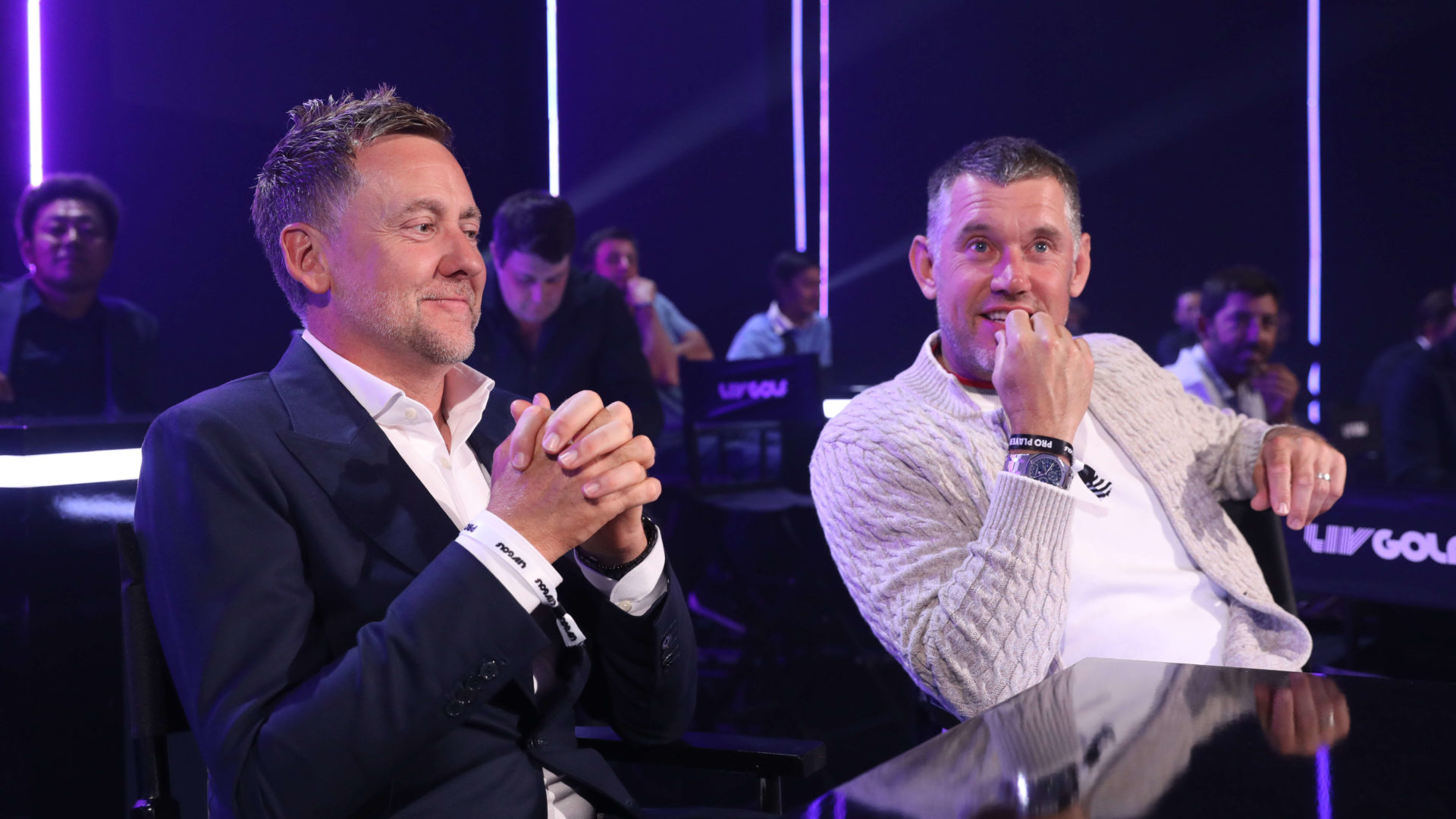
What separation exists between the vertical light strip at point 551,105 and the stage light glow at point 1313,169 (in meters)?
3.68

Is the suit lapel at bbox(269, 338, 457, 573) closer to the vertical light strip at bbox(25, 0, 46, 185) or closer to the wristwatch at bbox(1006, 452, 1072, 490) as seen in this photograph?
the wristwatch at bbox(1006, 452, 1072, 490)

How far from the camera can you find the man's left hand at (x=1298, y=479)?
5.74 ft

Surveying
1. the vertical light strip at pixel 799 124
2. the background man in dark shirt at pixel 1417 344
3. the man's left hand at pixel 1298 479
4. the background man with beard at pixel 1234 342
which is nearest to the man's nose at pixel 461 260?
the man's left hand at pixel 1298 479

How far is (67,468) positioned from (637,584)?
125cm

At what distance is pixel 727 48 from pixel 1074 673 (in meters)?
5.62

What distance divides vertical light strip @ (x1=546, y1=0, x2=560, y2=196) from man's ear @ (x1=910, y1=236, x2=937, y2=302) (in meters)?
4.25

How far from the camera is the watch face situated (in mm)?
1549

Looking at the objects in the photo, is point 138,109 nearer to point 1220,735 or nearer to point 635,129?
point 635,129

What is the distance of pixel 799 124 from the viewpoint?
634 centimetres

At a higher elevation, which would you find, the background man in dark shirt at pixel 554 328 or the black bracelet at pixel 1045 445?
the background man in dark shirt at pixel 554 328

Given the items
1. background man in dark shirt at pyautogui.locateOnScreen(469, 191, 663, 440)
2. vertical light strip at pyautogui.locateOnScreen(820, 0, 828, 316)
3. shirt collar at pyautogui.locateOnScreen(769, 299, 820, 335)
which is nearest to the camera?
background man in dark shirt at pyautogui.locateOnScreen(469, 191, 663, 440)

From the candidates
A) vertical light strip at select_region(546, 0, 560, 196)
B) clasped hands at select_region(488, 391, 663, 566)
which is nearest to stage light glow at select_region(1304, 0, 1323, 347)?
vertical light strip at select_region(546, 0, 560, 196)

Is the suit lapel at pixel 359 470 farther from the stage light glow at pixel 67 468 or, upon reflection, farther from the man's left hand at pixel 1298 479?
the man's left hand at pixel 1298 479

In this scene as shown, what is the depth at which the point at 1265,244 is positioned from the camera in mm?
5367
